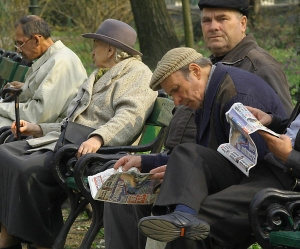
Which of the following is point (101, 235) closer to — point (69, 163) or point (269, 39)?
point (69, 163)

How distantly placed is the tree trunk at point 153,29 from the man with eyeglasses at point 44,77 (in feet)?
15.7

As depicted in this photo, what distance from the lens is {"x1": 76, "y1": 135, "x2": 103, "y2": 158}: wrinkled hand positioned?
545cm

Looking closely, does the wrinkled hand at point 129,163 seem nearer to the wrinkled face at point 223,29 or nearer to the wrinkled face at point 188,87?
the wrinkled face at point 188,87

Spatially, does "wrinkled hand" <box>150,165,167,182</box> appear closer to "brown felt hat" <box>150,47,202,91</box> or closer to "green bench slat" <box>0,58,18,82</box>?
"brown felt hat" <box>150,47,202,91</box>

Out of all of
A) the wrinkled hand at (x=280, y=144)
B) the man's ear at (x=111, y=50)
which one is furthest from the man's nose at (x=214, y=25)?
the wrinkled hand at (x=280, y=144)

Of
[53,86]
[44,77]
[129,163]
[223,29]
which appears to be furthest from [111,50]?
[129,163]

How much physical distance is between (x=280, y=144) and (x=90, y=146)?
186 cm

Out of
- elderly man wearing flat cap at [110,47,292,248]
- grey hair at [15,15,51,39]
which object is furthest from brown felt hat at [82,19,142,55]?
elderly man wearing flat cap at [110,47,292,248]

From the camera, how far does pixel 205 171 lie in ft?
13.4

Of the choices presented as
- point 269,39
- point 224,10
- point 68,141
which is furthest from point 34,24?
point 269,39

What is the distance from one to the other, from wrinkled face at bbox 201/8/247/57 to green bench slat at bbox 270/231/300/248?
6.16ft

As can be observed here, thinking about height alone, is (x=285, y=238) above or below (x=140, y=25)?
above

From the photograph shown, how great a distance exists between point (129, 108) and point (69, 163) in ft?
1.80

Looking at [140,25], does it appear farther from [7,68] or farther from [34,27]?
[34,27]
